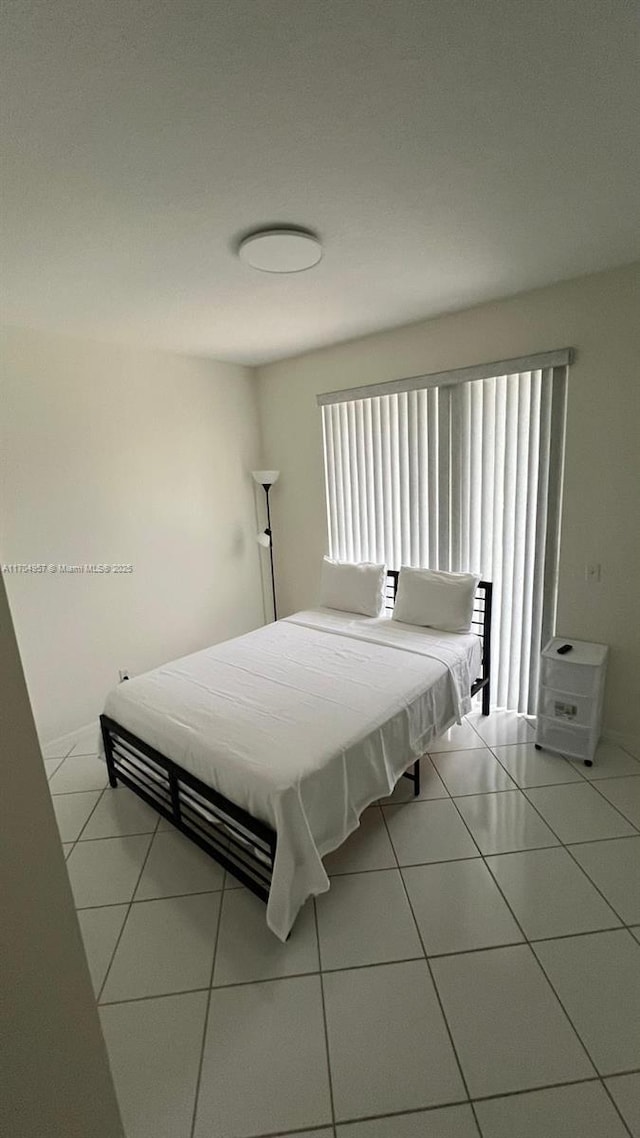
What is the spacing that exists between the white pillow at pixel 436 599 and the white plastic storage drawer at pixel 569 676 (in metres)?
0.52

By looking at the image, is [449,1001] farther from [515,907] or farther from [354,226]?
[354,226]

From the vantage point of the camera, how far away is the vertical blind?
2.75m

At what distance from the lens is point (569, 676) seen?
2.55 metres

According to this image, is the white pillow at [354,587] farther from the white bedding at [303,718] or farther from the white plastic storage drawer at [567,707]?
the white plastic storage drawer at [567,707]

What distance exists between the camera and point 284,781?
5.34ft

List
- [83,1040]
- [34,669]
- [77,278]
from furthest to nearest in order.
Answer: [34,669]
[77,278]
[83,1040]

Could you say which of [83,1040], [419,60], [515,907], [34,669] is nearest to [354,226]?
[419,60]

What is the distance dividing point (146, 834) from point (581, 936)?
1851 millimetres

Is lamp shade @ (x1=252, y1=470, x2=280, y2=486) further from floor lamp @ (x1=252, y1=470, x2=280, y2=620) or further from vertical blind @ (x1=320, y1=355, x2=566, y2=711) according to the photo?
vertical blind @ (x1=320, y1=355, x2=566, y2=711)

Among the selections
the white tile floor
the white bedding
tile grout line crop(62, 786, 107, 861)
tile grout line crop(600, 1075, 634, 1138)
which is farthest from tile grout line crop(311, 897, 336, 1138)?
tile grout line crop(62, 786, 107, 861)

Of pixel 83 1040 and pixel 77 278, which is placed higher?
pixel 77 278

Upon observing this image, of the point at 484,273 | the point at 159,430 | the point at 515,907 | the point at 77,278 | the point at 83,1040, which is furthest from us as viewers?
the point at 159,430

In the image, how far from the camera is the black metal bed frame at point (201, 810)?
67.9 inches

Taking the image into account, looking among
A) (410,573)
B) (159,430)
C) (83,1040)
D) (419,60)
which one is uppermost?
(419,60)
